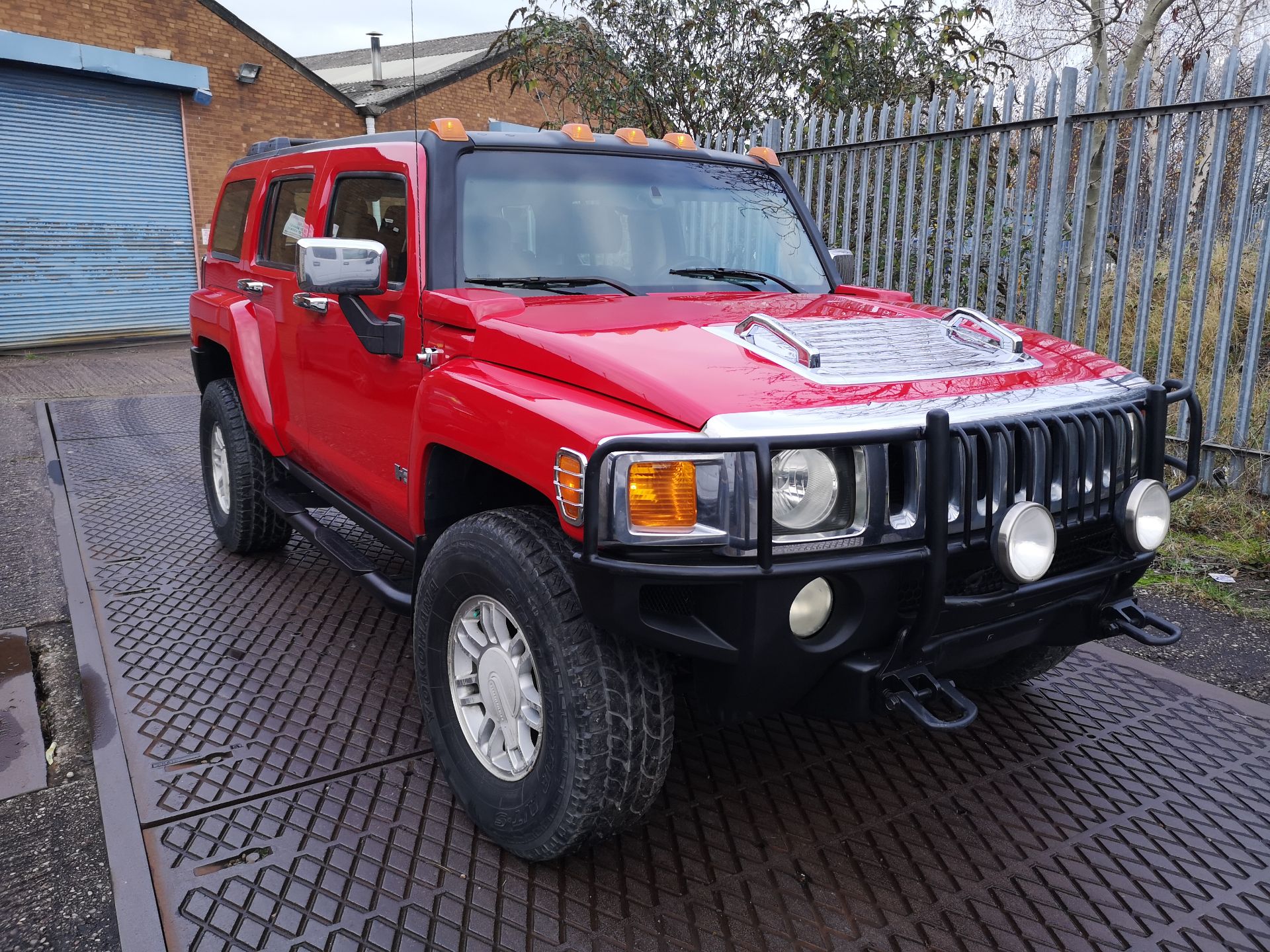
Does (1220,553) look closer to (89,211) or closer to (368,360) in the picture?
(368,360)

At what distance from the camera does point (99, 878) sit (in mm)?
2531

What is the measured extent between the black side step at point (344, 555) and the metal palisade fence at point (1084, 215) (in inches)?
164

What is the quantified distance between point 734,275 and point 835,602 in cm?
161

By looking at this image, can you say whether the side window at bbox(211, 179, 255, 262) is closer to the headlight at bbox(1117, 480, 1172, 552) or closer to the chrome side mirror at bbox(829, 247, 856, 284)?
the chrome side mirror at bbox(829, 247, 856, 284)

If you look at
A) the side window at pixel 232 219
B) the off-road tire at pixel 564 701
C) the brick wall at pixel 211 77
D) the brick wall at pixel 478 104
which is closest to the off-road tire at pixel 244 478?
the side window at pixel 232 219

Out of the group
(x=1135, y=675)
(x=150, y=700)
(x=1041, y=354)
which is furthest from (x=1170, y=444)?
(x=150, y=700)

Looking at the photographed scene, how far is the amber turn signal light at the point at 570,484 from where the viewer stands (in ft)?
6.97

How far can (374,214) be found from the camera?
339cm

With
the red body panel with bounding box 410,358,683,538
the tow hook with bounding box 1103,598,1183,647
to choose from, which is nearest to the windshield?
the red body panel with bounding box 410,358,683,538

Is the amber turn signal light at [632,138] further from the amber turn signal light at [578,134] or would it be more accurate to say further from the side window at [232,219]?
the side window at [232,219]

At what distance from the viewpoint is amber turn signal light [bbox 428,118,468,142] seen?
316 cm

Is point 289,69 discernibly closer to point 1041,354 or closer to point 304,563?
point 304,563

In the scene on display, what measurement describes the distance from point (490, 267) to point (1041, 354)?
169 cm

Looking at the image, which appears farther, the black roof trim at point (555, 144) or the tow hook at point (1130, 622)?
the black roof trim at point (555, 144)
